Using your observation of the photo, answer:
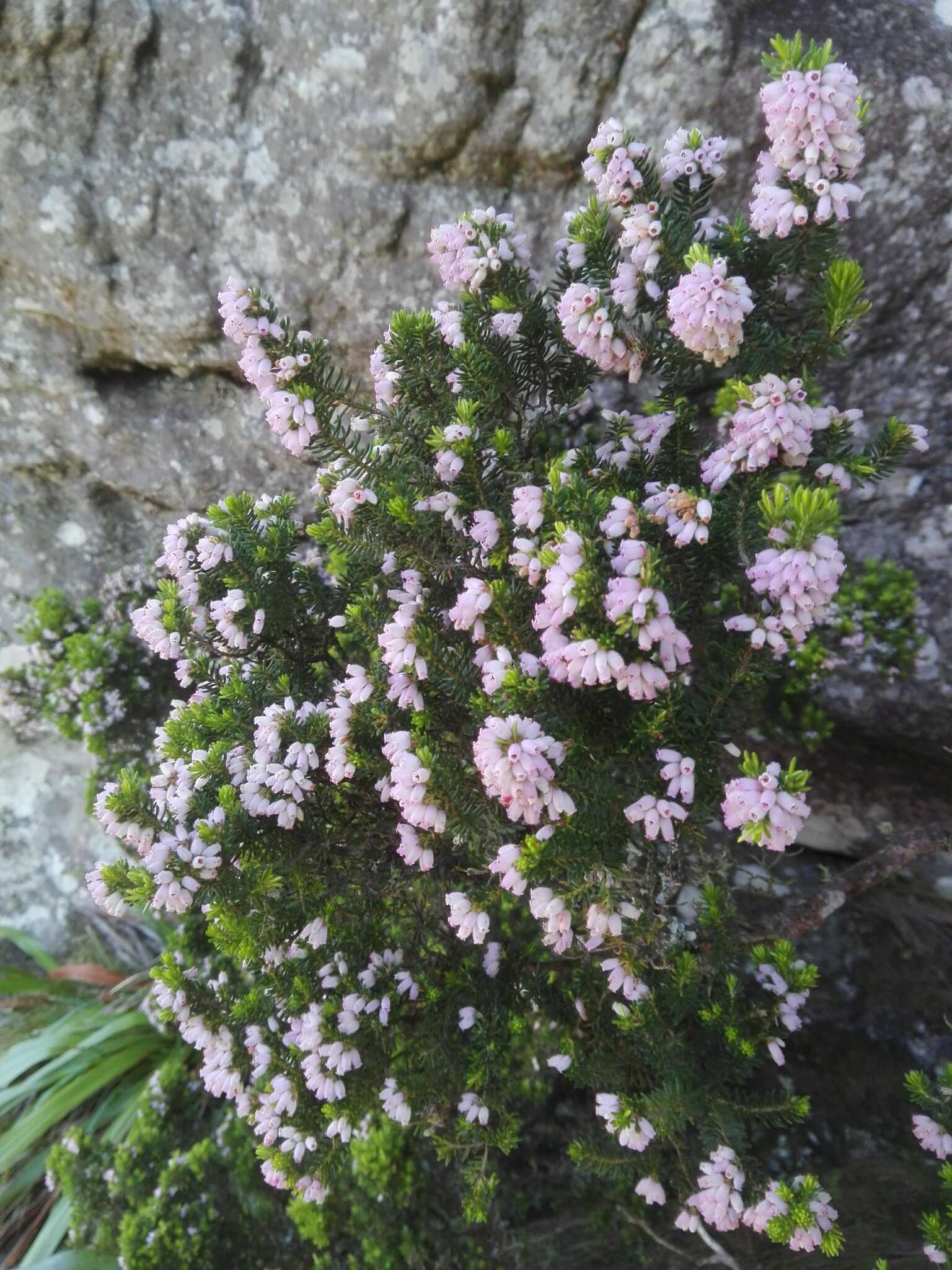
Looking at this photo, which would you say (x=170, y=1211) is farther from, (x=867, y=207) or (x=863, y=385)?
(x=867, y=207)

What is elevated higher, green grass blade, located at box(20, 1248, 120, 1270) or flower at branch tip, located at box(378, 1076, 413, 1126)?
flower at branch tip, located at box(378, 1076, 413, 1126)

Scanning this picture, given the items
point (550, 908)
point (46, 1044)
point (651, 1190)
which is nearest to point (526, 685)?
point (550, 908)

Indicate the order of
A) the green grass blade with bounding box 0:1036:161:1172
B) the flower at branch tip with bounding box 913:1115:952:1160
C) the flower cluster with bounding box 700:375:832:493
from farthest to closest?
the green grass blade with bounding box 0:1036:161:1172, the flower at branch tip with bounding box 913:1115:952:1160, the flower cluster with bounding box 700:375:832:493

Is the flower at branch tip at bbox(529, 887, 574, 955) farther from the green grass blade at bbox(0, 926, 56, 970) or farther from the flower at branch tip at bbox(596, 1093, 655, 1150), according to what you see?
the green grass blade at bbox(0, 926, 56, 970)

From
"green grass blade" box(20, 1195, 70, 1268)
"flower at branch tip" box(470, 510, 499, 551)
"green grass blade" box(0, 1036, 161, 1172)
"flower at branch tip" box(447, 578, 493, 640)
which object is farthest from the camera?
"green grass blade" box(0, 1036, 161, 1172)

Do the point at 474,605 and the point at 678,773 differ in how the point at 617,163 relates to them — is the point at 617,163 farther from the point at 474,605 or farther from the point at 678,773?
the point at 678,773

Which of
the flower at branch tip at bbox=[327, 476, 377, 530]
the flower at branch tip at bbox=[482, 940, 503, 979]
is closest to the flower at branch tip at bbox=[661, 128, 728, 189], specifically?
the flower at branch tip at bbox=[327, 476, 377, 530]

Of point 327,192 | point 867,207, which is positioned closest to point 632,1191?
point 867,207
